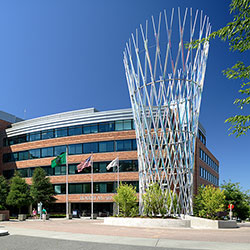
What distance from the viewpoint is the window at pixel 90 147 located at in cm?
4912

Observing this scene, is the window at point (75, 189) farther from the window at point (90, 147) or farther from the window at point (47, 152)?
the window at point (47, 152)

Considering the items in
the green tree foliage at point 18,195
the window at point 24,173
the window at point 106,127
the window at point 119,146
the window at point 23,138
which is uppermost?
the window at point 106,127

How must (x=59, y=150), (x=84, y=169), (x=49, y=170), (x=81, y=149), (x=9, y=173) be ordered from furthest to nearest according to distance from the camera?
(x=9, y=173), (x=49, y=170), (x=59, y=150), (x=81, y=149), (x=84, y=169)

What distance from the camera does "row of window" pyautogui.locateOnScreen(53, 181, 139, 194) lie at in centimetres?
4734

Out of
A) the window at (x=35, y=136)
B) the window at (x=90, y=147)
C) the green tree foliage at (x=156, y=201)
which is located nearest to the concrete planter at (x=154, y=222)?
the green tree foliage at (x=156, y=201)

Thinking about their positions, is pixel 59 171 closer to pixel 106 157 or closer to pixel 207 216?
pixel 106 157

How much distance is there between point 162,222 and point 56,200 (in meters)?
30.8

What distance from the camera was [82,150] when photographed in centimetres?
5000

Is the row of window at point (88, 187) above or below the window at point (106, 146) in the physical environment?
below

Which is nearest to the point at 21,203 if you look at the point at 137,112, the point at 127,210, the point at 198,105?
the point at 127,210

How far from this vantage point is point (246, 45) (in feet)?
31.1

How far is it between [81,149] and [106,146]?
4.33m

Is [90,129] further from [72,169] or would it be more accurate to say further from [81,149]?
[72,169]

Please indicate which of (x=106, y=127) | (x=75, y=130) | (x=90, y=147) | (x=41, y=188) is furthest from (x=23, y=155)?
(x=106, y=127)
